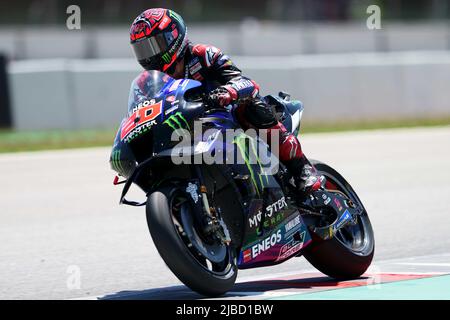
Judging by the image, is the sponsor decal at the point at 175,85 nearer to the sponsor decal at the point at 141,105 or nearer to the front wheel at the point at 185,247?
the sponsor decal at the point at 141,105

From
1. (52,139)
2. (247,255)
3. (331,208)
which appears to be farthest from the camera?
(52,139)

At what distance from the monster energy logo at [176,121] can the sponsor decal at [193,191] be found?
296mm

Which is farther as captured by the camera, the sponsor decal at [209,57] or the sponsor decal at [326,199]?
the sponsor decal at [326,199]

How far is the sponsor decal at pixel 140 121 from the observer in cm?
486

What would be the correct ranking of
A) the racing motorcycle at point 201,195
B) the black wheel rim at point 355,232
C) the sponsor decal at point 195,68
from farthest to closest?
the black wheel rim at point 355,232 → the sponsor decal at point 195,68 → the racing motorcycle at point 201,195

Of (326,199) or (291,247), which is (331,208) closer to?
(326,199)

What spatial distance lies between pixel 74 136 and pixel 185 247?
11046 mm

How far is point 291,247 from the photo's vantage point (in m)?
5.48

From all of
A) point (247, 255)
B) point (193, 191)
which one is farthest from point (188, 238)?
point (247, 255)

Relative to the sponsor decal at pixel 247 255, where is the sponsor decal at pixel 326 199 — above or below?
above

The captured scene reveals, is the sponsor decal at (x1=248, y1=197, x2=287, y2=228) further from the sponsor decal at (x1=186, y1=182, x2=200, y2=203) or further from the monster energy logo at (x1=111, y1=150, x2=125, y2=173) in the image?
the monster energy logo at (x1=111, y1=150, x2=125, y2=173)

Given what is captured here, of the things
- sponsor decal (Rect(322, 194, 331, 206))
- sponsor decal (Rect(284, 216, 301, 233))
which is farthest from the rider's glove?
sponsor decal (Rect(322, 194, 331, 206))

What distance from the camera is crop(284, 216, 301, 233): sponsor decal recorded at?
5449 mm

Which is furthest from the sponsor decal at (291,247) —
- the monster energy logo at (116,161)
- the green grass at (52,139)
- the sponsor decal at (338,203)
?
the green grass at (52,139)
